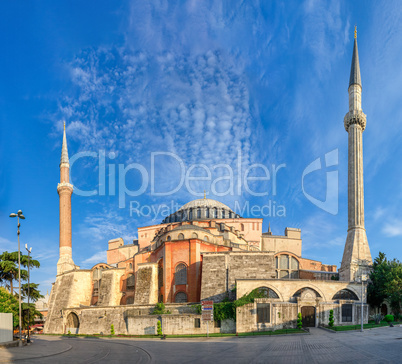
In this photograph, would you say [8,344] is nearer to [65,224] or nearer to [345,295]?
[65,224]

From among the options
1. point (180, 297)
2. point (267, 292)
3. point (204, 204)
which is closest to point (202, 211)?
point (204, 204)

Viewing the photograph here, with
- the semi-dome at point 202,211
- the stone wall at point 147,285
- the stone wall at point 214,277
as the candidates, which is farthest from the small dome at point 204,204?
the stone wall at point 214,277

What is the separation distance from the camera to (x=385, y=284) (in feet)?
100

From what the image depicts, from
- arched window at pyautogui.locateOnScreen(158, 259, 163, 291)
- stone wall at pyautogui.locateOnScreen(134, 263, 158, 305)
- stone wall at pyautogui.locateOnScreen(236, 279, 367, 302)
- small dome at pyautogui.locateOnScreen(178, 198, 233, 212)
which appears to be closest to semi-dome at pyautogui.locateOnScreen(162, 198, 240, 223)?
small dome at pyautogui.locateOnScreen(178, 198, 233, 212)

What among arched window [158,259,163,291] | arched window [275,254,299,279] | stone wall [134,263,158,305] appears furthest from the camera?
arched window [275,254,299,279]

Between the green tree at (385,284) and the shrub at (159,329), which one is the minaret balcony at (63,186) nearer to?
the shrub at (159,329)

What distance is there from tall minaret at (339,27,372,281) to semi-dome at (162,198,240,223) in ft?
64.0

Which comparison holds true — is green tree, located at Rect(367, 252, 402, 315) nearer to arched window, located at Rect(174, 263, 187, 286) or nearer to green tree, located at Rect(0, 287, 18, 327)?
arched window, located at Rect(174, 263, 187, 286)

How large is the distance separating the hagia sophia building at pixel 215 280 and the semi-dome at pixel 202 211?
2671mm

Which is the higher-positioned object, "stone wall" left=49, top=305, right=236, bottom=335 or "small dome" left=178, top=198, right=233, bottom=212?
"small dome" left=178, top=198, right=233, bottom=212

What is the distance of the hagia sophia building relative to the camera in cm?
Result: 2858

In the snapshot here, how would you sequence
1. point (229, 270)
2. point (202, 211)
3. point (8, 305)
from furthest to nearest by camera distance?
point (202, 211) → point (229, 270) → point (8, 305)

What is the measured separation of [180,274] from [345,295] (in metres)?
14.8

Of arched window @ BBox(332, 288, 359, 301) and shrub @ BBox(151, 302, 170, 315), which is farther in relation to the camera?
arched window @ BBox(332, 288, 359, 301)
